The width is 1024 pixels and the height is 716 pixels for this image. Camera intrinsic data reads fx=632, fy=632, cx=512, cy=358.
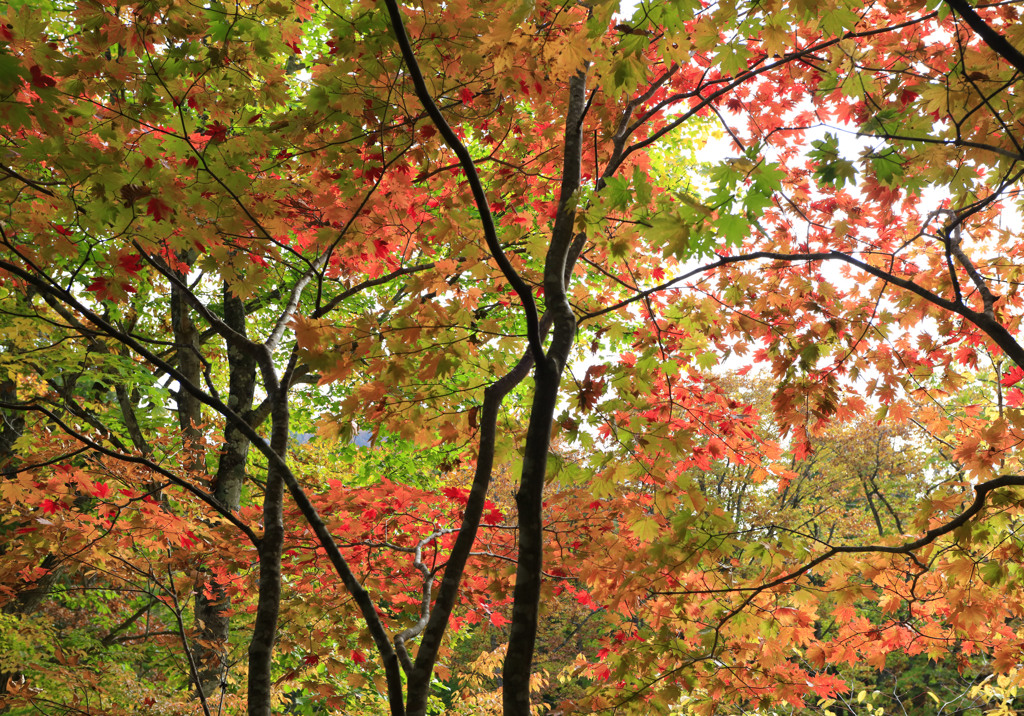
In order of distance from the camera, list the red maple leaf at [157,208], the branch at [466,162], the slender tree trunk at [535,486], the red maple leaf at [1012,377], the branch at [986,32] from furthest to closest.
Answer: the red maple leaf at [1012,377] → the red maple leaf at [157,208] → the slender tree trunk at [535,486] → the branch at [466,162] → the branch at [986,32]

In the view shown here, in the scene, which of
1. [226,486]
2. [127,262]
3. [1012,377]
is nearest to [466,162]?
[127,262]

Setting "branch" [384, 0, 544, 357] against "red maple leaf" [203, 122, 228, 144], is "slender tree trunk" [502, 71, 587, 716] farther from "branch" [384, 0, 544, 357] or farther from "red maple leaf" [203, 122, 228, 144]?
"red maple leaf" [203, 122, 228, 144]

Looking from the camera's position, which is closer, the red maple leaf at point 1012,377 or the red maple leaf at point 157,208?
the red maple leaf at point 157,208

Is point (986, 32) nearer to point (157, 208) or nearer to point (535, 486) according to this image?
Answer: point (535, 486)

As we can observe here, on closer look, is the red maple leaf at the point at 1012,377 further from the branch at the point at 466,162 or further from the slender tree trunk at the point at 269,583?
the slender tree trunk at the point at 269,583

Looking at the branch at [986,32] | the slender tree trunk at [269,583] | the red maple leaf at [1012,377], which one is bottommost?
the slender tree trunk at [269,583]

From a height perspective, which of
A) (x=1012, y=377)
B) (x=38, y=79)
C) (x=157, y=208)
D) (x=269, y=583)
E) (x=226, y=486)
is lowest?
(x=269, y=583)

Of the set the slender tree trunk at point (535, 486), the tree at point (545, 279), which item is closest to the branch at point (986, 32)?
the tree at point (545, 279)

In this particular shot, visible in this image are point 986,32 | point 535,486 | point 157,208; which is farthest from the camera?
point 157,208

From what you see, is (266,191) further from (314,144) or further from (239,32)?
(239,32)

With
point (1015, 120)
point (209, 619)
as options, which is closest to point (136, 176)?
point (1015, 120)

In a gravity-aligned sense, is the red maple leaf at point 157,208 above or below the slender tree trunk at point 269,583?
above

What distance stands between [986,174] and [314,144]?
139 inches

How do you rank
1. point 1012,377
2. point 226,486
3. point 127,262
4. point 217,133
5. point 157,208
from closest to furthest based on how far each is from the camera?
point 157,208, point 217,133, point 127,262, point 1012,377, point 226,486
